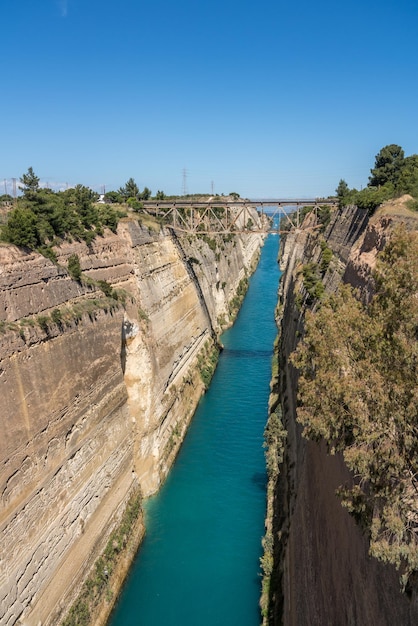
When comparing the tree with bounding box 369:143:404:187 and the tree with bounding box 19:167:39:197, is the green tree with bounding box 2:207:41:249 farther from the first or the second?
the tree with bounding box 369:143:404:187

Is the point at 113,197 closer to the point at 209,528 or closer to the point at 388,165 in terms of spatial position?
the point at 388,165

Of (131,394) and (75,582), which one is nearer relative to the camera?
(75,582)

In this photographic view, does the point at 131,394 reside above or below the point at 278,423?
above

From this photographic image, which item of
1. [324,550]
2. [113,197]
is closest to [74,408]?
[324,550]

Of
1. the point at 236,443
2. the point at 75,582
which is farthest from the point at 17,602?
the point at 236,443

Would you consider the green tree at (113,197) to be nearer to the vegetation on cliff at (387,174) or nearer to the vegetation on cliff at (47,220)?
the vegetation on cliff at (47,220)

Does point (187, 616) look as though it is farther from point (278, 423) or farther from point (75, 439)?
point (278, 423)

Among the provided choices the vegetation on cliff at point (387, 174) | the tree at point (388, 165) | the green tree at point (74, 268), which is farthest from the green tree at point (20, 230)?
the tree at point (388, 165)
